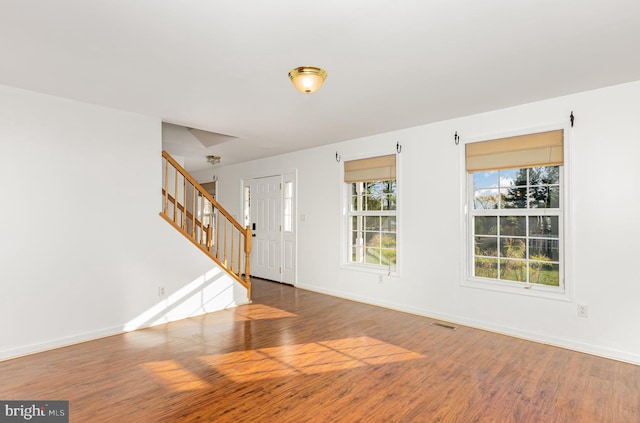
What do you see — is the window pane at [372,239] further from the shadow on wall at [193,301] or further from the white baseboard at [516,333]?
the shadow on wall at [193,301]

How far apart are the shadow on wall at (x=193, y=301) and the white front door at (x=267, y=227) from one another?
1827 mm

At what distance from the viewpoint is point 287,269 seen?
631 centimetres

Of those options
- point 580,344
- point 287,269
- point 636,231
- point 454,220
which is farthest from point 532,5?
point 287,269

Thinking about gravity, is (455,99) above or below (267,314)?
above

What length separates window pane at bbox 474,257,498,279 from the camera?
154 inches

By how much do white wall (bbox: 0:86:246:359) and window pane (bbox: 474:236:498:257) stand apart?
11.5 ft

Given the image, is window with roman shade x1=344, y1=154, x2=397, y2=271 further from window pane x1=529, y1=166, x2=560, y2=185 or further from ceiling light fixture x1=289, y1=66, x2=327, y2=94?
ceiling light fixture x1=289, y1=66, x2=327, y2=94

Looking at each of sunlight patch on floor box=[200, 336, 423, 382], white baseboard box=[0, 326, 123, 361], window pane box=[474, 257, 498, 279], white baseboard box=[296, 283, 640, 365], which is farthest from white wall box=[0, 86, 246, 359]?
window pane box=[474, 257, 498, 279]

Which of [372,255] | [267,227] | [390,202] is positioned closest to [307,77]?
[390,202]

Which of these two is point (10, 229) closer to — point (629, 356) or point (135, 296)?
point (135, 296)

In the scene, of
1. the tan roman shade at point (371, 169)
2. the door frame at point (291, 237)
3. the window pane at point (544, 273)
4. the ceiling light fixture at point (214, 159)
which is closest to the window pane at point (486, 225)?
the window pane at point (544, 273)

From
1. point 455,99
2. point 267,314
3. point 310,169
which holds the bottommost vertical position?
point 267,314

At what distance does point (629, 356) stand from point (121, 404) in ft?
13.4

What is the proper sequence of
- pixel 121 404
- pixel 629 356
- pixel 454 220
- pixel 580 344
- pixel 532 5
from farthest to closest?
pixel 454 220 < pixel 580 344 < pixel 629 356 < pixel 121 404 < pixel 532 5
